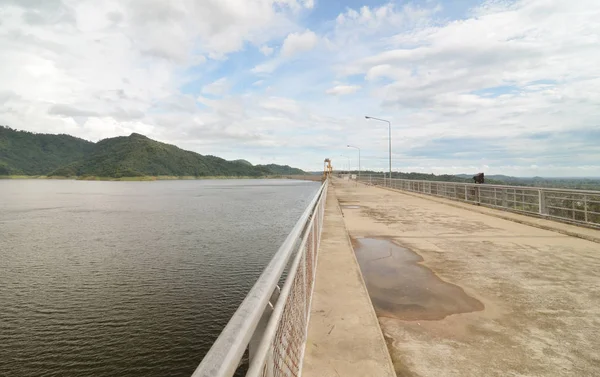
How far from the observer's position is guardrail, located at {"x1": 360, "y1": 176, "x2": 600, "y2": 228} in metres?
10.7

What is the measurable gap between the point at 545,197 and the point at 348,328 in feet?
40.3

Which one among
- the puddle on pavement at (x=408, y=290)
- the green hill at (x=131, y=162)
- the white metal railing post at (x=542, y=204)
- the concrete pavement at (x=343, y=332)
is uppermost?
the green hill at (x=131, y=162)

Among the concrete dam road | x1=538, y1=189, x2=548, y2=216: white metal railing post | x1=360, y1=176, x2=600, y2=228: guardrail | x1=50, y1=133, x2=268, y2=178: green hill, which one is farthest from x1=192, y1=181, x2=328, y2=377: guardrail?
x1=50, y1=133, x2=268, y2=178: green hill

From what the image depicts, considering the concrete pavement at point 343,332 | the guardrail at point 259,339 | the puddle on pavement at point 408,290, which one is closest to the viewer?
the guardrail at point 259,339

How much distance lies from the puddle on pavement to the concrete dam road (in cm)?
1

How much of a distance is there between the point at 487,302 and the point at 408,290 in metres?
1.14

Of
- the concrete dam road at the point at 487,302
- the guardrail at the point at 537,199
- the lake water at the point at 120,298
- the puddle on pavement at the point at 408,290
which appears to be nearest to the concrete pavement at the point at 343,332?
the concrete dam road at the point at 487,302

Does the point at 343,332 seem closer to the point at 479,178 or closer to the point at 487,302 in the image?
the point at 487,302

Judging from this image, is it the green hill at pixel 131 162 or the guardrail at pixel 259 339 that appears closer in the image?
the guardrail at pixel 259 339

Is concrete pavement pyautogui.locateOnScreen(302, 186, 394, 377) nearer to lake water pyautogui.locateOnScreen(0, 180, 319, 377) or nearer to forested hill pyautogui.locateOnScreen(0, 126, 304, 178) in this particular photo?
lake water pyautogui.locateOnScreen(0, 180, 319, 377)

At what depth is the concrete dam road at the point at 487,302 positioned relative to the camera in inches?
131

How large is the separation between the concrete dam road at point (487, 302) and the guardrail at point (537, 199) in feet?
4.05

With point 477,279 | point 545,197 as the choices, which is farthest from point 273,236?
point 477,279

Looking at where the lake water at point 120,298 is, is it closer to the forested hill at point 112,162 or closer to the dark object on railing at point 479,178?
the dark object on railing at point 479,178
